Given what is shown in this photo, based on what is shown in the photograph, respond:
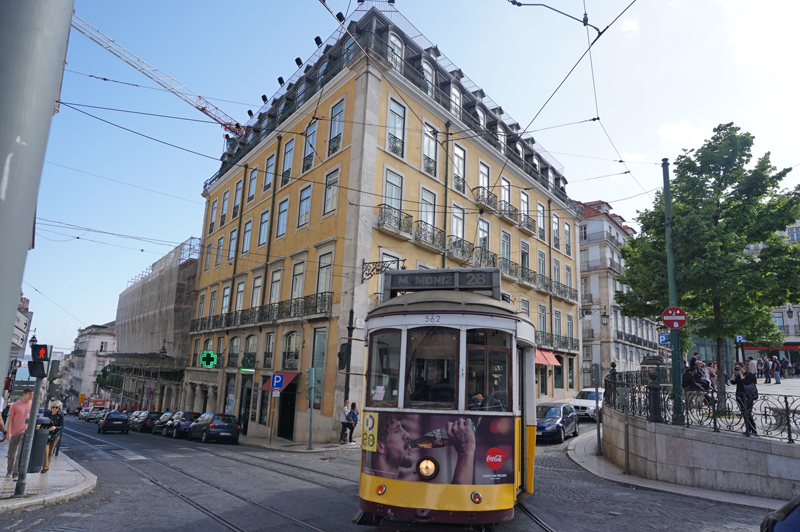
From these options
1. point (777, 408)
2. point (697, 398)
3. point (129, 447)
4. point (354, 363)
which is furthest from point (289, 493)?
point (129, 447)

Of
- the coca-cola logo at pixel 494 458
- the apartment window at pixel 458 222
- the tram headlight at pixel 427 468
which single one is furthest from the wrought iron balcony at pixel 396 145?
the tram headlight at pixel 427 468

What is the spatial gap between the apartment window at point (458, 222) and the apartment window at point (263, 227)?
10.1 metres

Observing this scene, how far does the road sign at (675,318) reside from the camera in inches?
471

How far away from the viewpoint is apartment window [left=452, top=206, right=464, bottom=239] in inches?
961

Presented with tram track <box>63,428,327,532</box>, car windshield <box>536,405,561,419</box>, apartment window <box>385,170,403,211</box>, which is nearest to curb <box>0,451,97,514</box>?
tram track <box>63,428,327,532</box>

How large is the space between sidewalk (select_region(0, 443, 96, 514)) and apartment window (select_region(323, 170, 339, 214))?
13.4 metres

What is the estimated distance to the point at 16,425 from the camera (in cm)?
989

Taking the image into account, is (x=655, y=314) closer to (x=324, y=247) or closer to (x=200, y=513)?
(x=324, y=247)

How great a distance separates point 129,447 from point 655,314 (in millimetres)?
18859

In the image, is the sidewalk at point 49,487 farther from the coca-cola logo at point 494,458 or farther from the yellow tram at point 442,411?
the coca-cola logo at point 494,458

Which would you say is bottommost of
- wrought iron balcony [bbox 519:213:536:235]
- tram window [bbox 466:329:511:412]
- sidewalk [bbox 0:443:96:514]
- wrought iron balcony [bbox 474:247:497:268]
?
sidewalk [bbox 0:443:96:514]

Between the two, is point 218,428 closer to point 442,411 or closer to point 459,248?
point 459,248

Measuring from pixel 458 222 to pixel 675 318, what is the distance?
44.6 ft

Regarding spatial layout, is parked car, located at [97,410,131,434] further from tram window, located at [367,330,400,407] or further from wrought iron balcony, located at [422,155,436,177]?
tram window, located at [367,330,400,407]
